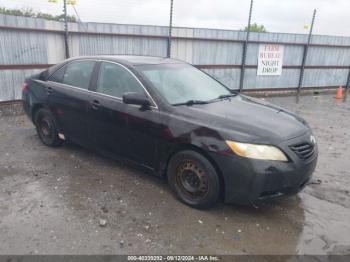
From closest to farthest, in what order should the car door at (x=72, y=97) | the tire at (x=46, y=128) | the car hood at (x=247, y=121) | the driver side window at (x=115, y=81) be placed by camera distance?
the car hood at (x=247, y=121) → the driver side window at (x=115, y=81) → the car door at (x=72, y=97) → the tire at (x=46, y=128)

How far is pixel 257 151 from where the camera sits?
11.1 feet

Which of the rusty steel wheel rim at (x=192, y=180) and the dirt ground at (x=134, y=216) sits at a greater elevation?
the rusty steel wheel rim at (x=192, y=180)

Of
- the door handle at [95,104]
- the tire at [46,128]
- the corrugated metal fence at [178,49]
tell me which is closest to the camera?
the door handle at [95,104]

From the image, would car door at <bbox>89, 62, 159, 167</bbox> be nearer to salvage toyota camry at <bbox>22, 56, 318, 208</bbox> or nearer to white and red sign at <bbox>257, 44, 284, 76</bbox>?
salvage toyota camry at <bbox>22, 56, 318, 208</bbox>

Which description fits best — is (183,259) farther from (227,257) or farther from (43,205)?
(43,205)

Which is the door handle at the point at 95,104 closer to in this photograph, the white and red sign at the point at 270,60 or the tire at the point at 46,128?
the tire at the point at 46,128

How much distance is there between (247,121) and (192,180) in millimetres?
905

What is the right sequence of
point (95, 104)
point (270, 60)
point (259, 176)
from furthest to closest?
point (270, 60)
point (95, 104)
point (259, 176)

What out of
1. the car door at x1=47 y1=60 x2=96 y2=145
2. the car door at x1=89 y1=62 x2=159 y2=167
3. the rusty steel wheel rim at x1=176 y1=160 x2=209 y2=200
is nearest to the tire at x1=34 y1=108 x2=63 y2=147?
the car door at x1=47 y1=60 x2=96 y2=145

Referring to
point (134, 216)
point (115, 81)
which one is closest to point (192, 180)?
point (134, 216)

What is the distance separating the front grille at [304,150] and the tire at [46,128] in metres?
3.71

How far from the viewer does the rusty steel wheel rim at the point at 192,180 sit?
12.1 feet

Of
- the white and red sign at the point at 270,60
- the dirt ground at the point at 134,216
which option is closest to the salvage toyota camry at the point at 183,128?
the dirt ground at the point at 134,216

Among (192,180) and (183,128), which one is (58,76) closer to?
(183,128)
